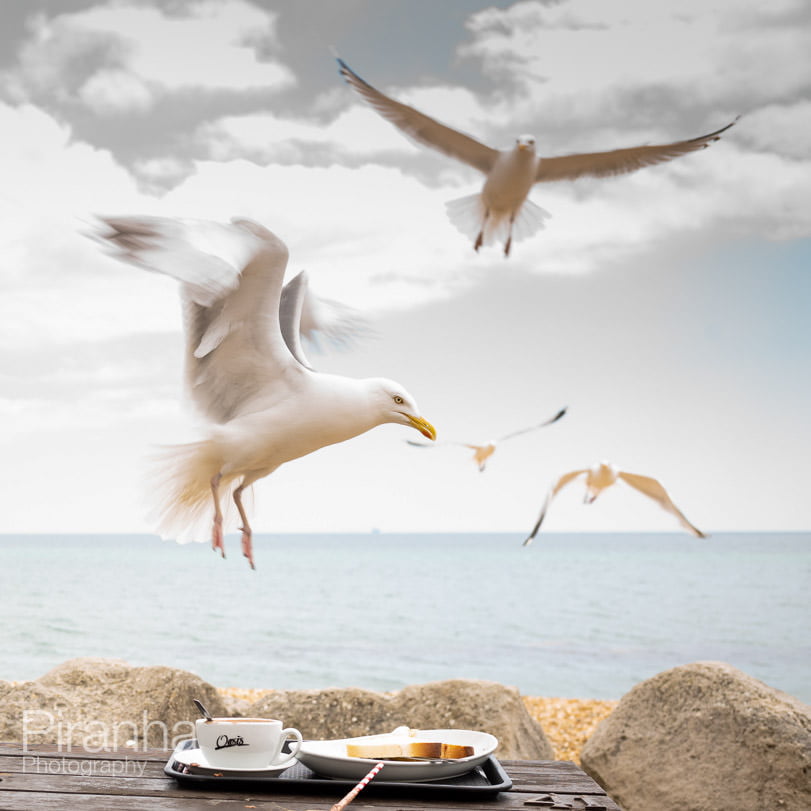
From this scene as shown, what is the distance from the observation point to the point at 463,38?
23.8 ft

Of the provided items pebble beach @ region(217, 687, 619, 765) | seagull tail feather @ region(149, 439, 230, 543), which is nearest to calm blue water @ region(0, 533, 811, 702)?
pebble beach @ region(217, 687, 619, 765)

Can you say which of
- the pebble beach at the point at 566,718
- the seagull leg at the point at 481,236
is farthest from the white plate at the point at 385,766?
the pebble beach at the point at 566,718

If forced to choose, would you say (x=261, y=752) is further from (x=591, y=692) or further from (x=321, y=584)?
(x=321, y=584)

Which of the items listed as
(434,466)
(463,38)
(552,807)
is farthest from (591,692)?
(434,466)

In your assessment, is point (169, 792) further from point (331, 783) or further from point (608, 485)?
point (608, 485)

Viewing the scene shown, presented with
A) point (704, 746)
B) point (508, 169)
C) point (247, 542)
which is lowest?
point (704, 746)

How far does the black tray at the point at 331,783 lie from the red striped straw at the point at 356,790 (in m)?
0.02

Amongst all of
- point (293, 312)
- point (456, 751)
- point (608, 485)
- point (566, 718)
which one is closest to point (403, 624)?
point (566, 718)

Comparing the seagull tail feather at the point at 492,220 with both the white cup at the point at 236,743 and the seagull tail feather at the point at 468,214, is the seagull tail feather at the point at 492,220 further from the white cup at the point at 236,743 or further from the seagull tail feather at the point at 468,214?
the white cup at the point at 236,743

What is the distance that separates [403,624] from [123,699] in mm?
8148

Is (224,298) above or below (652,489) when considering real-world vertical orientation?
above

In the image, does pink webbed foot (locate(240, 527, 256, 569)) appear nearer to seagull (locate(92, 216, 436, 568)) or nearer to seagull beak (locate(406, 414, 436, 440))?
seagull (locate(92, 216, 436, 568))

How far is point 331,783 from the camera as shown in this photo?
1.19 meters

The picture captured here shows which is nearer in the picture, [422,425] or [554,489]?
[422,425]
